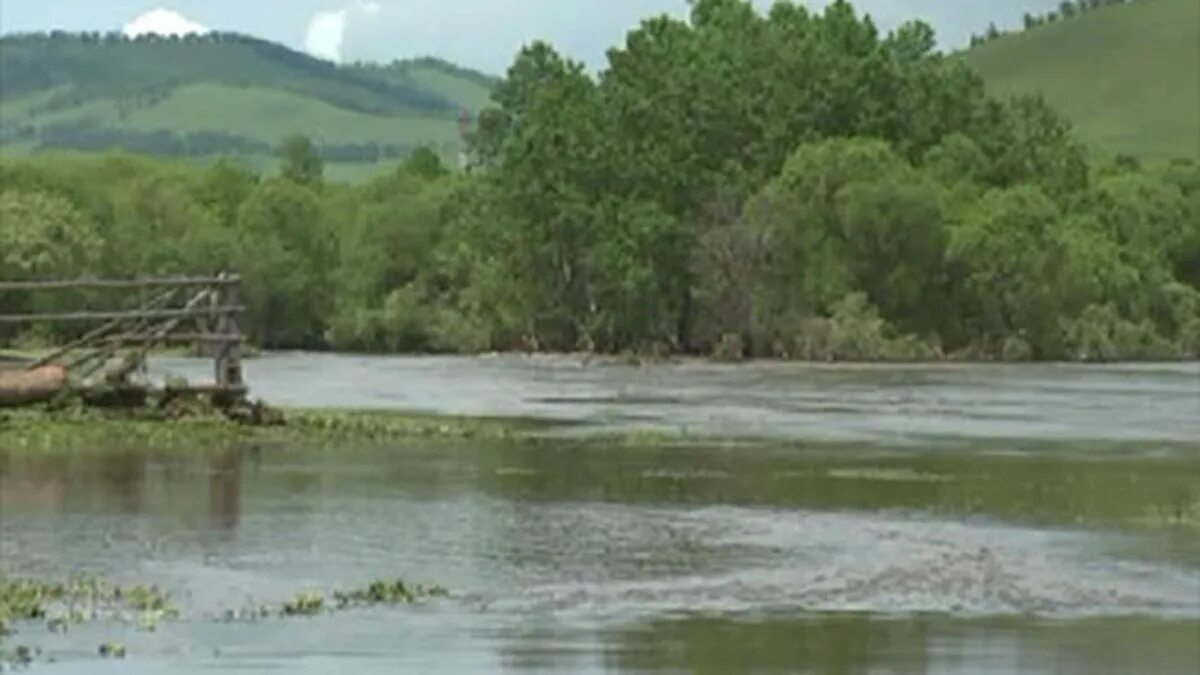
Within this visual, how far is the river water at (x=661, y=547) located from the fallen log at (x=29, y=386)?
3.38 m

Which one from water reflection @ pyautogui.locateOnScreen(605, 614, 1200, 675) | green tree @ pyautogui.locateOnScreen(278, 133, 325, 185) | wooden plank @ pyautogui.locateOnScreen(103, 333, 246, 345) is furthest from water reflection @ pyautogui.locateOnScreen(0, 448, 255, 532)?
green tree @ pyautogui.locateOnScreen(278, 133, 325, 185)

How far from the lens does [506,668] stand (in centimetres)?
1920

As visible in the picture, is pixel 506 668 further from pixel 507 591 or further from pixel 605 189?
pixel 605 189

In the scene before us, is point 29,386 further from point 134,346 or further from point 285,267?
point 285,267

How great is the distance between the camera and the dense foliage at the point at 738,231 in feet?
355

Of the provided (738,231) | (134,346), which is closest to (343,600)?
(134,346)

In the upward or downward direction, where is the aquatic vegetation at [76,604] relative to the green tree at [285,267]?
downward

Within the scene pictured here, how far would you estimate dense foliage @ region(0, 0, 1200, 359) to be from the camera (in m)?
108

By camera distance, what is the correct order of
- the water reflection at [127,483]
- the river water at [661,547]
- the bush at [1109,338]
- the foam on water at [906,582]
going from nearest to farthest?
the river water at [661,547] < the foam on water at [906,582] < the water reflection at [127,483] < the bush at [1109,338]

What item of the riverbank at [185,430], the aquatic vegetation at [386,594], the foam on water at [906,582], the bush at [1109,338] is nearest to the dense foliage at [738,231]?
the bush at [1109,338]

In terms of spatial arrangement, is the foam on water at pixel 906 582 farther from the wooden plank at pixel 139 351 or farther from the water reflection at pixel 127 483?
the wooden plank at pixel 139 351

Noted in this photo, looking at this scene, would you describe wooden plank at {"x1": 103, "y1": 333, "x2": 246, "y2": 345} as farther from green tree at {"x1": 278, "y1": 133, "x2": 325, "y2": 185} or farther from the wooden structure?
green tree at {"x1": 278, "y1": 133, "x2": 325, "y2": 185}

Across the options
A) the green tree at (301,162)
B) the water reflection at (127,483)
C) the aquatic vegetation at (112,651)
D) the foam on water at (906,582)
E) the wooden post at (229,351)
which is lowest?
the aquatic vegetation at (112,651)

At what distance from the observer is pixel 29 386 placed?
127 ft
